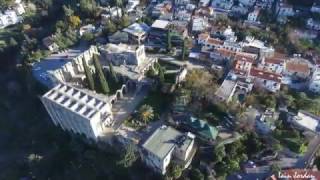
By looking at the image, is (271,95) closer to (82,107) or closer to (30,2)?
(82,107)

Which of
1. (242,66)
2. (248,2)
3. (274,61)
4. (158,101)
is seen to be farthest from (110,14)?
(274,61)

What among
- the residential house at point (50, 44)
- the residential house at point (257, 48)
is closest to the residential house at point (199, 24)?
the residential house at point (257, 48)

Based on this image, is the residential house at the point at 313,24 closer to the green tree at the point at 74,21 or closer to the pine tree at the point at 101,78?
the pine tree at the point at 101,78

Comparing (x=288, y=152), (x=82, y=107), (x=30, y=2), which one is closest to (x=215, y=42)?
(x=288, y=152)

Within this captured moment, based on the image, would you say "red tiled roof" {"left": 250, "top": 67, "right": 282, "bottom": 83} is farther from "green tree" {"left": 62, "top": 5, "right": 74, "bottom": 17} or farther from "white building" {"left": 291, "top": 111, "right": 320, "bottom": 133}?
"green tree" {"left": 62, "top": 5, "right": 74, "bottom": 17}

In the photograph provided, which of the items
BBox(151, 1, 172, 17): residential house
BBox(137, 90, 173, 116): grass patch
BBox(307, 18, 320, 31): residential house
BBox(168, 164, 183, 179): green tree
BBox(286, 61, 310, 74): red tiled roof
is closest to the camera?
BBox(168, 164, 183, 179): green tree

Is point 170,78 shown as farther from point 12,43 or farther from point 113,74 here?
point 12,43

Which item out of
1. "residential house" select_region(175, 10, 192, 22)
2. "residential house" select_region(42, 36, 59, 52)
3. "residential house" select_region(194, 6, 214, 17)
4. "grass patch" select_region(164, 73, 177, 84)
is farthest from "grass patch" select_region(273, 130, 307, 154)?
"residential house" select_region(42, 36, 59, 52)
